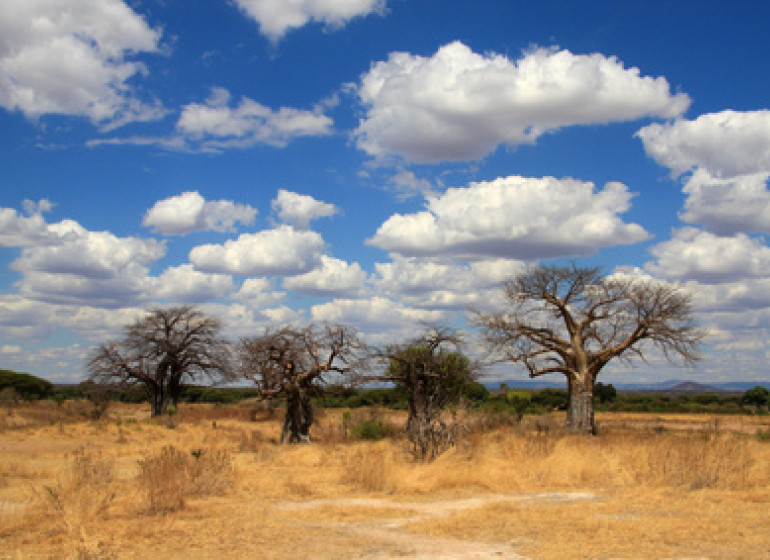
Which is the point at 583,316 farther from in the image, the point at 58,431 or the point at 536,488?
the point at 58,431

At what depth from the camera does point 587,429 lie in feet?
77.5

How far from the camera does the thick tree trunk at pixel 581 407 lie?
933 inches

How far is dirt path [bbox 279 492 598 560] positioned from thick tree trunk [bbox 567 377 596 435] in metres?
11.7

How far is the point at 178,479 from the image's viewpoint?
38.7 ft

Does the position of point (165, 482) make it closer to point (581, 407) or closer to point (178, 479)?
point (178, 479)

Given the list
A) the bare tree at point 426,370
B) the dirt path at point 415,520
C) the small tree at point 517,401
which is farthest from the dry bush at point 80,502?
the small tree at point 517,401

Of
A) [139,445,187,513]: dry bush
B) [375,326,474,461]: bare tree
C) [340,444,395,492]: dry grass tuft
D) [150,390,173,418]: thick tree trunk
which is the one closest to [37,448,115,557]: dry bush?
[139,445,187,513]: dry bush

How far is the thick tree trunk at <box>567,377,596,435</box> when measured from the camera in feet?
77.7

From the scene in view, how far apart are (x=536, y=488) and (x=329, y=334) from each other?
12202mm

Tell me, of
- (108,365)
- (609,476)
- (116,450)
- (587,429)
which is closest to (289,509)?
(609,476)

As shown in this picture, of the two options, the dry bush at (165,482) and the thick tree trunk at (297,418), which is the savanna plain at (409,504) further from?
the thick tree trunk at (297,418)

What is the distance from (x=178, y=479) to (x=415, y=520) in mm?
4595

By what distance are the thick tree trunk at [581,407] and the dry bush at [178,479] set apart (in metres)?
14.3

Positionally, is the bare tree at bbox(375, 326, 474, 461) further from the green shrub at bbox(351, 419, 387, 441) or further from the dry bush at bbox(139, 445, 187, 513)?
the dry bush at bbox(139, 445, 187, 513)
